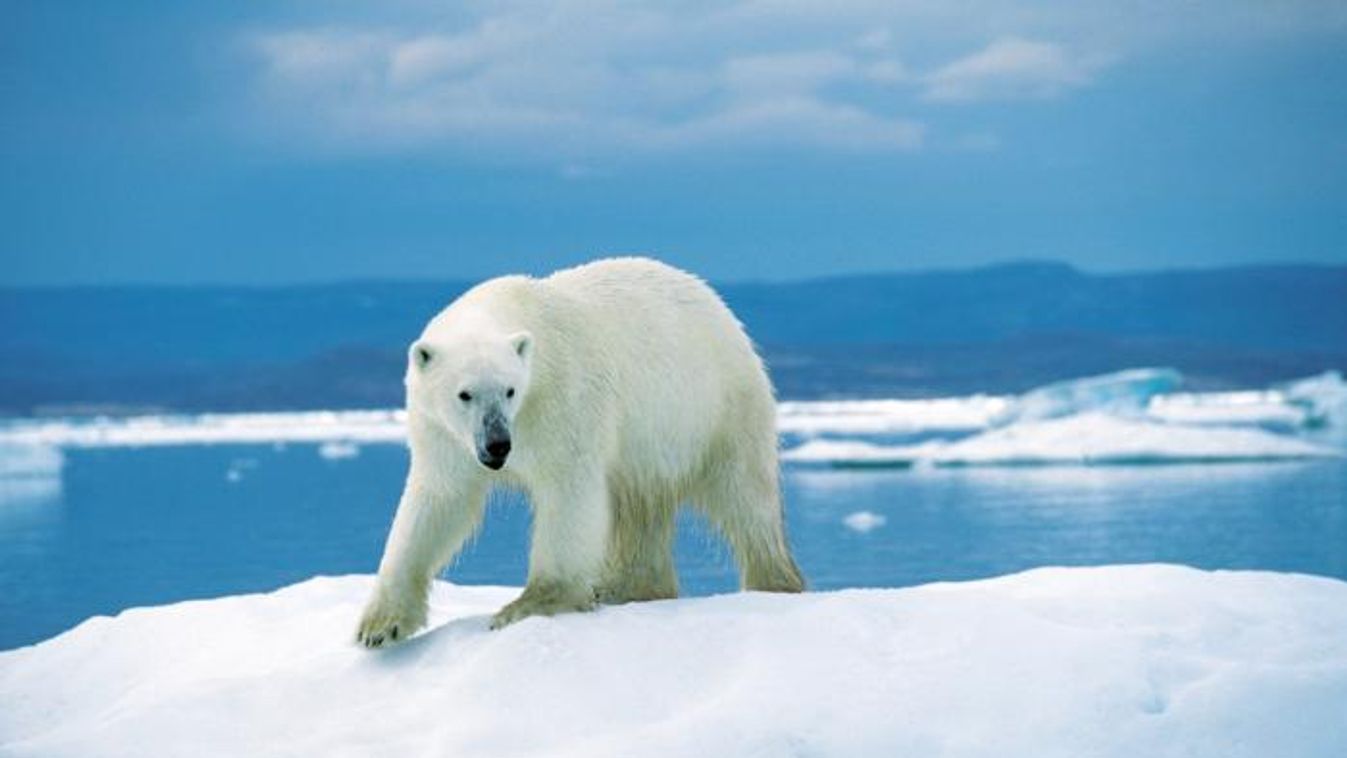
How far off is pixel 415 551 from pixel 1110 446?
2887cm

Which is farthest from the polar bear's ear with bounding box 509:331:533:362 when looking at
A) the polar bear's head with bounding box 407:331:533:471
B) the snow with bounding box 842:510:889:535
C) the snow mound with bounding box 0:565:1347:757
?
the snow with bounding box 842:510:889:535

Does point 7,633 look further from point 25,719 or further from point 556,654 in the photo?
point 556,654

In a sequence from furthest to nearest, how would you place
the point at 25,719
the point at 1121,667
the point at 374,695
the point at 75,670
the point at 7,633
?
the point at 7,633 → the point at 75,670 → the point at 25,719 → the point at 374,695 → the point at 1121,667

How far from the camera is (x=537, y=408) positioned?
555cm

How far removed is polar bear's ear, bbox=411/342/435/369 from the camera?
5363mm

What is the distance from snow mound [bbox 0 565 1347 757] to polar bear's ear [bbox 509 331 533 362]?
922 millimetres

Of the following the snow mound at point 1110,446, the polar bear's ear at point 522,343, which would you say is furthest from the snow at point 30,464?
the polar bear's ear at point 522,343

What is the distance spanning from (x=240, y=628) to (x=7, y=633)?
9.45m

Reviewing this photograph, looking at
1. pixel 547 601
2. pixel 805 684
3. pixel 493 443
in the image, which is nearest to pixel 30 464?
pixel 547 601

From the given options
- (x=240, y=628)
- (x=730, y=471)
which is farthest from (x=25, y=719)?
(x=730, y=471)

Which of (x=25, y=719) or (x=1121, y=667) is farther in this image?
(x=25, y=719)

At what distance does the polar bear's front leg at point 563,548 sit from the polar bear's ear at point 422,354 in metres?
0.61

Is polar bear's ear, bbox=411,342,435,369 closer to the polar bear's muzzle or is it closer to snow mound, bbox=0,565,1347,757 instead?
the polar bear's muzzle

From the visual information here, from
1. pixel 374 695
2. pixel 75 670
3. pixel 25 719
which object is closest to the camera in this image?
pixel 374 695
